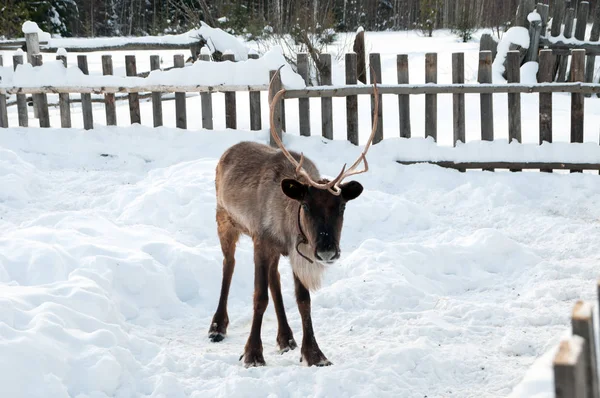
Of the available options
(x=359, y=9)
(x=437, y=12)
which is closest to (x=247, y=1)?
(x=359, y=9)

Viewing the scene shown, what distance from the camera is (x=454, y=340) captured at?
5.86m

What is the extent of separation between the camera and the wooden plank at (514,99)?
10.3m

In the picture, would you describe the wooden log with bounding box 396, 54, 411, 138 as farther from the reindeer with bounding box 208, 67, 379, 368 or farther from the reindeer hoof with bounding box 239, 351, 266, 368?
the reindeer hoof with bounding box 239, 351, 266, 368

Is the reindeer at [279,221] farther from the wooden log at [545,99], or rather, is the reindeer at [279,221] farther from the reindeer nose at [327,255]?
the wooden log at [545,99]

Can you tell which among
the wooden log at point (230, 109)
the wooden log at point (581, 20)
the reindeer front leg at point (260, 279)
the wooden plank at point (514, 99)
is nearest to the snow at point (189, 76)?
the wooden log at point (230, 109)

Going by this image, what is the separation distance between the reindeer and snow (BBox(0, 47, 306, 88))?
4.68 meters

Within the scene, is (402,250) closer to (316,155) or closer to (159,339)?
(159,339)

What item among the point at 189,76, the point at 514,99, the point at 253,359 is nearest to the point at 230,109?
the point at 189,76

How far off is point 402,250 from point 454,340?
6.01 ft

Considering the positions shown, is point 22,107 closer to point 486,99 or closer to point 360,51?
point 360,51

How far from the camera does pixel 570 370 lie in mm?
1784

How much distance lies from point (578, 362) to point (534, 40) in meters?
14.4

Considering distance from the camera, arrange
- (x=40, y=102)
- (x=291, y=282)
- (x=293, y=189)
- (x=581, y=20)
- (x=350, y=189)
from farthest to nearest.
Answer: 1. (x=581, y=20)
2. (x=40, y=102)
3. (x=291, y=282)
4. (x=350, y=189)
5. (x=293, y=189)

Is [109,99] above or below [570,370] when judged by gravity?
below
